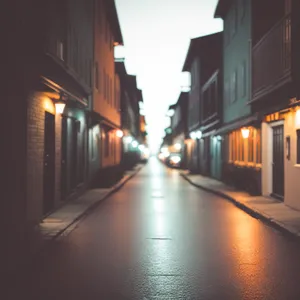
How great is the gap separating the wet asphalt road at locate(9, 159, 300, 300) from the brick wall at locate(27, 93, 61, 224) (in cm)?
110

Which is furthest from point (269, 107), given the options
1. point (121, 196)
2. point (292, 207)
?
point (121, 196)

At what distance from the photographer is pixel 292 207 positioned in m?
14.3

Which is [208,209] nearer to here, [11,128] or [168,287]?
[11,128]

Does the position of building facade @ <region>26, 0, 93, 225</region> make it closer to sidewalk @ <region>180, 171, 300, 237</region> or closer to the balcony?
sidewalk @ <region>180, 171, 300, 237</region>

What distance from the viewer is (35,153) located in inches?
452

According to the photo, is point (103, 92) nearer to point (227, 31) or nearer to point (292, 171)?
point (227, 31)

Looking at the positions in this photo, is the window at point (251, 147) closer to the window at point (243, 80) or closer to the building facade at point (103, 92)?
the window at point (243, 80)

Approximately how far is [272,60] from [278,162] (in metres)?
3.62

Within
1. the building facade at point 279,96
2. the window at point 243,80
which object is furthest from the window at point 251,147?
the window at point 243,80

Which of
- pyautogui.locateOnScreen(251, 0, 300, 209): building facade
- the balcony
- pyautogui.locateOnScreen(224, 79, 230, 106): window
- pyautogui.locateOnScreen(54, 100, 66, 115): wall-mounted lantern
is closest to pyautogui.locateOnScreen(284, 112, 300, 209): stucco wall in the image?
pyautogui.locateOnScreen(251, 0, 300, 209): building facade

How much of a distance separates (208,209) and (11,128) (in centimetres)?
739

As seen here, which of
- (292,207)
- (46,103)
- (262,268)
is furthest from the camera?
(292,207)

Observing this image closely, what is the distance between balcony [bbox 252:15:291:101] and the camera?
1363 cm

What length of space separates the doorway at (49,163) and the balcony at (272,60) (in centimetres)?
653
